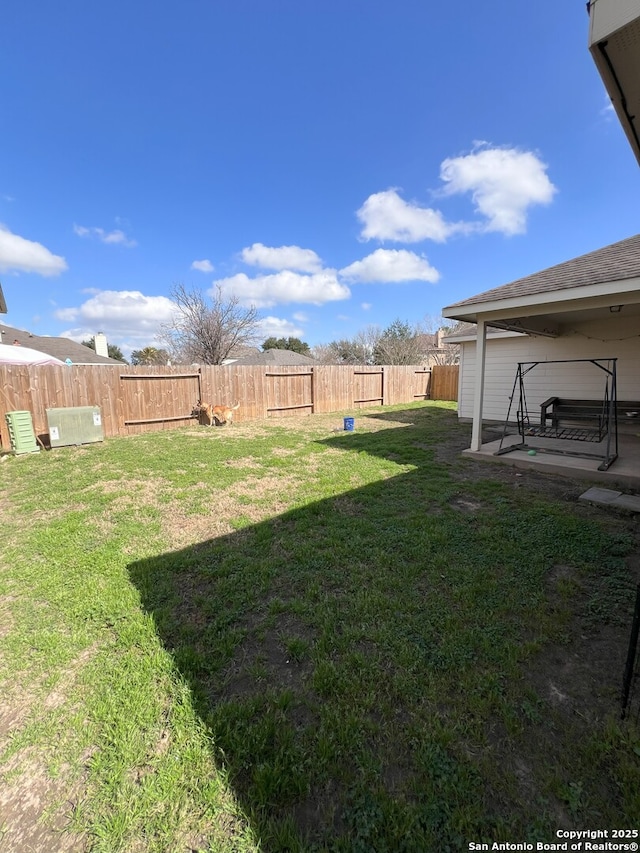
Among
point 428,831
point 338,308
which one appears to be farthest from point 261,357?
point 428,831

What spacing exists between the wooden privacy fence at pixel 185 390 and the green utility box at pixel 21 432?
48cm

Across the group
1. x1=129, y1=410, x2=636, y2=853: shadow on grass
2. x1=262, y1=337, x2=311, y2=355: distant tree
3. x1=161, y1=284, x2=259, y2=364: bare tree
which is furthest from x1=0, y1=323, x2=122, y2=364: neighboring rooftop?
x1=129, y1=410, x2=636, y2=853: shadow on grass

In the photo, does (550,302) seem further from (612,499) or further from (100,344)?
(100,344)

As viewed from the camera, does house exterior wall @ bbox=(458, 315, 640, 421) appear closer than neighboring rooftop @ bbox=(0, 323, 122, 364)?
Yes

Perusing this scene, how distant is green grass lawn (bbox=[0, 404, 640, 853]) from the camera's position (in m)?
1.16

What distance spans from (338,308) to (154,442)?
29915 mm

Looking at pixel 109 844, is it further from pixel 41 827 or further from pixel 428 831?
pixel 428 831

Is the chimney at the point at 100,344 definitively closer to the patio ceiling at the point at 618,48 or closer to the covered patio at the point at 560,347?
the covered patio at the point at 560,347

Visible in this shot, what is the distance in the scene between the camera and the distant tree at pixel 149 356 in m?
33.9

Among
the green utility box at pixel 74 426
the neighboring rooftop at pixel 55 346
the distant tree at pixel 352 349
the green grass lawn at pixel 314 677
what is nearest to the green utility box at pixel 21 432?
the green utility box at pixel 74 426

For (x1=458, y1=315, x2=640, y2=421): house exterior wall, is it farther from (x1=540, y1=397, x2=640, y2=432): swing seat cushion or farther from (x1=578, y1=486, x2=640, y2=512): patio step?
(x1=578, y1=486, x2=640, y2=512): patio step

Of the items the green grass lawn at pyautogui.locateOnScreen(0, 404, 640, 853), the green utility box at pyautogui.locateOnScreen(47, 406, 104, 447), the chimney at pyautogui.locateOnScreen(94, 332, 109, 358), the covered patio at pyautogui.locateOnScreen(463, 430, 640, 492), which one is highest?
the chimney at pyautogui.locateOnScreen(94, 332, 109, 358)

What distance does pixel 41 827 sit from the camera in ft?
3.75

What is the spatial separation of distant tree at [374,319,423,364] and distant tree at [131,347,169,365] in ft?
68.2
